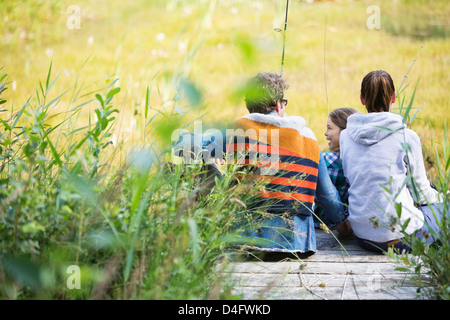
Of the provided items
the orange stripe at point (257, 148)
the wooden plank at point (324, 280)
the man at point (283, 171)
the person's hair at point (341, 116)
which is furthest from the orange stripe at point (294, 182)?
the person's hair at point (341, 116)

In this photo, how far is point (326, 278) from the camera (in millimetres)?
2152

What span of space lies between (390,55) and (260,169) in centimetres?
619

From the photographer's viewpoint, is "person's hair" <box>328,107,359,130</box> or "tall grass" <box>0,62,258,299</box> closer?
"tall grass" <box>0,62,258,299</box>

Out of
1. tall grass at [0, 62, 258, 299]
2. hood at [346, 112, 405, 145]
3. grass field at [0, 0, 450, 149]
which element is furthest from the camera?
grass field at [0, 0, 450, 149]

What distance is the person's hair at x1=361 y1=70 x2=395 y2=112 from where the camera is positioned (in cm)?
279

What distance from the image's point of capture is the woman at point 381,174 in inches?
99.3

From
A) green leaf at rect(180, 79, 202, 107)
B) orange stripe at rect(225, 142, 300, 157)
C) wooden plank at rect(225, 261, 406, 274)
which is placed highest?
green leaf at rect(180, 79, 202, 107)

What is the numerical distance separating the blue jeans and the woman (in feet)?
0.32

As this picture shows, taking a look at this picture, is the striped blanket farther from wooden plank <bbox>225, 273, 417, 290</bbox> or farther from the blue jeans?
wooden plank <bbox>225, 273, 417, 290</bbox>

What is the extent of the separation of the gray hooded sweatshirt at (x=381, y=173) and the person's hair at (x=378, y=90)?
0.14 meters

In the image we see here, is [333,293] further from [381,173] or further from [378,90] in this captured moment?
[378,90]

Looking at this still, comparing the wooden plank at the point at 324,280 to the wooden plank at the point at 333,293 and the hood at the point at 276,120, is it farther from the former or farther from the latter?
the hood at the point at 276,120

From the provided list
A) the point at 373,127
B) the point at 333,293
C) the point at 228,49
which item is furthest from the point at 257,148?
the point at 228,49

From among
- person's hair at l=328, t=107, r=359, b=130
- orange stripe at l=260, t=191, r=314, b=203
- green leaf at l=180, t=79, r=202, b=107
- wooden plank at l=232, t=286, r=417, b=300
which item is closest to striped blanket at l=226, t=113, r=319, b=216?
orange stripe at l=260, t=191, r=314, b=203
